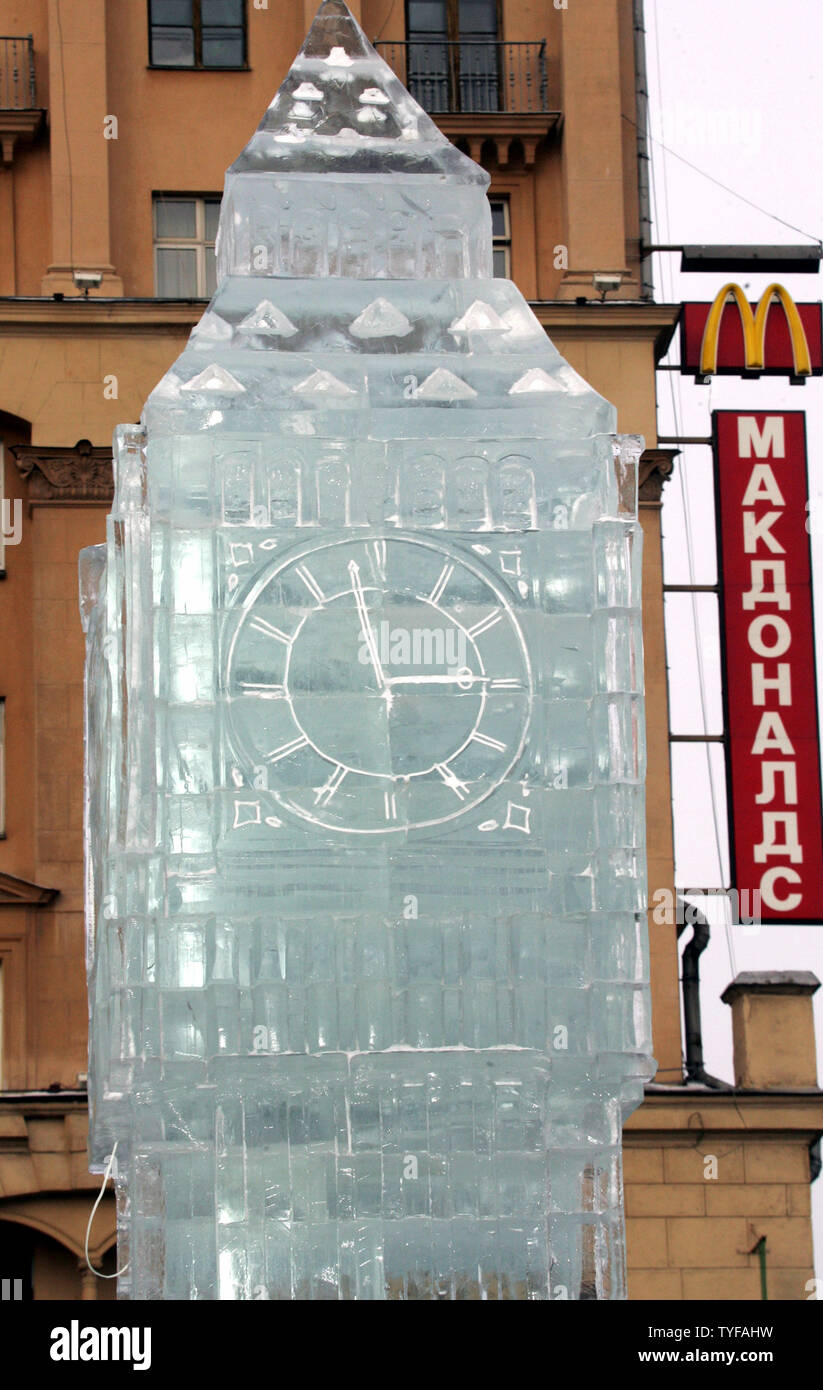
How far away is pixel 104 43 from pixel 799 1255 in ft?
56.2

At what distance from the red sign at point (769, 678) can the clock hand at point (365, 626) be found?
775 inches

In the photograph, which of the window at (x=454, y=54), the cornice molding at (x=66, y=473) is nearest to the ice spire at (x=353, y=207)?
the cornice molding at (x=66, y=473)

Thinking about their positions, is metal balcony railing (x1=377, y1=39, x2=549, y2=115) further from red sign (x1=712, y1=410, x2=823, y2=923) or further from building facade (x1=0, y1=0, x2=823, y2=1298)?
red sign (x1=712, y1=410, x2=823, y2=923)

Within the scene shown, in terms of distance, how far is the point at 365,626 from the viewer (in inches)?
585

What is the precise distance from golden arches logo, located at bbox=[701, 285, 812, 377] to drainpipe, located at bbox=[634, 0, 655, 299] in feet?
3.19

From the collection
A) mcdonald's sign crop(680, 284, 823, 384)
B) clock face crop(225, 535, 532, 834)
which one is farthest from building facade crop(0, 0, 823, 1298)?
clock face crop(225, 535, 532, 834)

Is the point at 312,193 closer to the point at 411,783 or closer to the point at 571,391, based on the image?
the point at 571,391

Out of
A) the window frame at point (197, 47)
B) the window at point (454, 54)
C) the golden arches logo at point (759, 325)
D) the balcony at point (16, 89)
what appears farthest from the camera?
the golden arches logo at point (759, 325)

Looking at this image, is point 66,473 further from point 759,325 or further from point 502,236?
point 759,325

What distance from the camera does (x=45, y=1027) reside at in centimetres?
3203

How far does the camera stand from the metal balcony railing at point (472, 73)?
3581 cm

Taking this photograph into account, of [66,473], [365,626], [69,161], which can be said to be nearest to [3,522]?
[66,473]

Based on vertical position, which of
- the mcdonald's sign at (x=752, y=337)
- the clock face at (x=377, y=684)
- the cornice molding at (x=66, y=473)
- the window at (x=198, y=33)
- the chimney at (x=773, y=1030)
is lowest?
the chimney at (x=773, y=1030)

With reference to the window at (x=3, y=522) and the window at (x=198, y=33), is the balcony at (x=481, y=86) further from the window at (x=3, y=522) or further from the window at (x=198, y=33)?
the window at (x=3, y=522)
